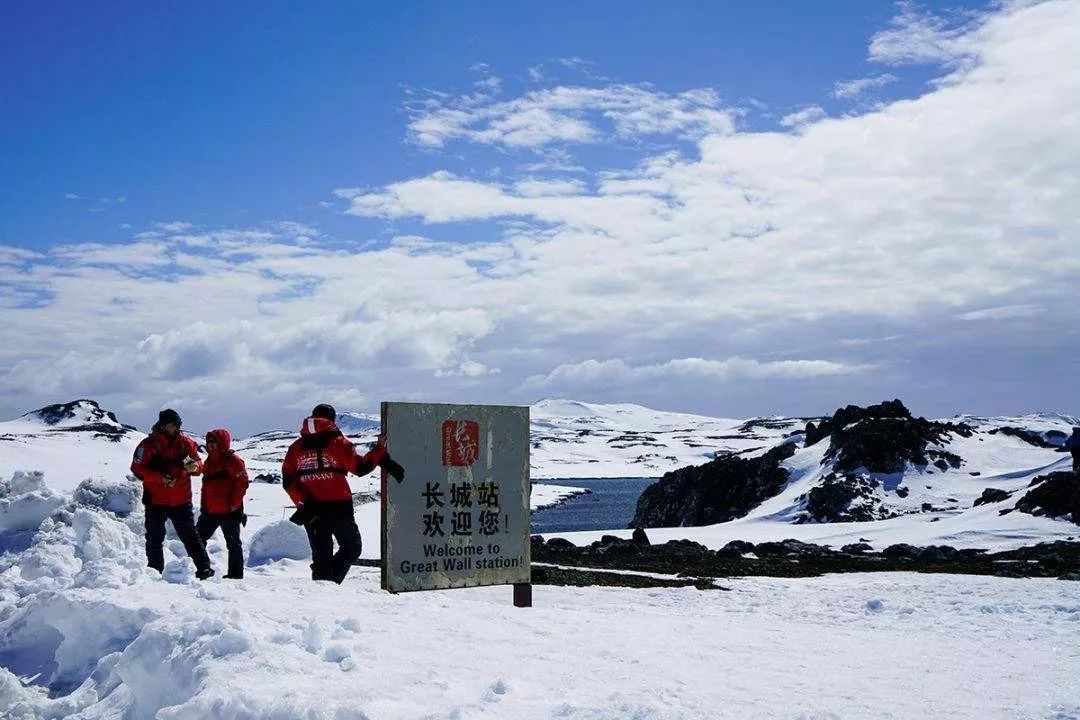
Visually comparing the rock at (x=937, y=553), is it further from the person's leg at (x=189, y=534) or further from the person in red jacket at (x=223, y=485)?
the person's leg at (x=189, y=534)

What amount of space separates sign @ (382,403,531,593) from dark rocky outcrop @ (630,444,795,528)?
30.0 meters

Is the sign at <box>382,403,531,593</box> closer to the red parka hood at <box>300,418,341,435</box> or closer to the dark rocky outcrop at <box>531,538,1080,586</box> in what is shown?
the red parka hood at <box>300,418,341,435</box>

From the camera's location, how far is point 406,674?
5.08 metres

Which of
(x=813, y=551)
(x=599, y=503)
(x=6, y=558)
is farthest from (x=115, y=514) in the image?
(x=599, y=503)

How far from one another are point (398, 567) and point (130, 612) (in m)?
2.53

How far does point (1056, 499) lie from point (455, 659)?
2068cm

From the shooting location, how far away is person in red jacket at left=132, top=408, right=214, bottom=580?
9875 millimetres

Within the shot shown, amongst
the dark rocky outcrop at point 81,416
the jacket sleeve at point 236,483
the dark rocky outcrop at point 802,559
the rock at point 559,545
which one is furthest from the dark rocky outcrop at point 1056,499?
the dark rocky outcrop at point 81,416

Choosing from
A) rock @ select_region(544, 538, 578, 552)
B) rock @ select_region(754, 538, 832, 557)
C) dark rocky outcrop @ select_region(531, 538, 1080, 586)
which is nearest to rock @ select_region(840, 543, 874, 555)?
dark rocky outcrop @ select_region(531, 538, 1080, 586)

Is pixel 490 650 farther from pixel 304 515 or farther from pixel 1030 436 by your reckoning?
pixel 1030 436

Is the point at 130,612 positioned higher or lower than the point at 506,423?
lower

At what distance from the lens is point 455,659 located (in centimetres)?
568

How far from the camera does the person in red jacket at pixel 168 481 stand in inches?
389

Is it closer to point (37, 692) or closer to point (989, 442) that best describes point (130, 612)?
point (37, 692)
